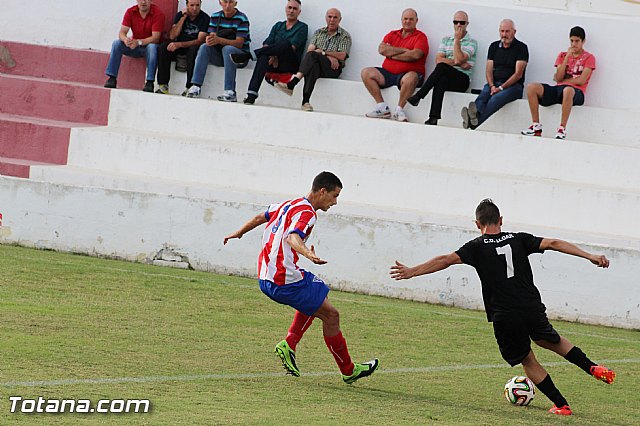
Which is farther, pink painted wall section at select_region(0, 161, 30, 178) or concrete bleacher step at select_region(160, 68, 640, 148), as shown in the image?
concrete bleacher step at select_region(160, 68, 640, 148)

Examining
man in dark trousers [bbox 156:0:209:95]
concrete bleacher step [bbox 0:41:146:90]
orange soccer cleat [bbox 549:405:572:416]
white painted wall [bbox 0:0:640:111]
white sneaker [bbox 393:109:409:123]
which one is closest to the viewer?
orange soccer cleat [bbox 549:405:572:416]

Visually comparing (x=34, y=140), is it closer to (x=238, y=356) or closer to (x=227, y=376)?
(x=238, y=356)

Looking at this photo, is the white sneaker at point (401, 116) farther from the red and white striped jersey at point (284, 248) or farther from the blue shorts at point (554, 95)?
the red and white striped jersey at point (284, 248)

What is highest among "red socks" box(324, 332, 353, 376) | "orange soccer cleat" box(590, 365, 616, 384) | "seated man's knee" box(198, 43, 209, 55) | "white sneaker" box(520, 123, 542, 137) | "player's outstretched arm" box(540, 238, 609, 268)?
"seated man's knee" box(198, 43, 209, 55)

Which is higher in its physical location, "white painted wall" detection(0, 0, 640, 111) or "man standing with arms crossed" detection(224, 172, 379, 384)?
"white painted wall" detection(0, 0, 640, 111)

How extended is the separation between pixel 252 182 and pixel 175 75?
3.51 m

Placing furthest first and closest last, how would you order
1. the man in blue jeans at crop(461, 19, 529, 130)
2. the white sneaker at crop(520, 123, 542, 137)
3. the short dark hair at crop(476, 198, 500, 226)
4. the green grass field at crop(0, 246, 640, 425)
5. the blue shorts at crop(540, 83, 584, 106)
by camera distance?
the man in blue jeans at crop(461, 19, 529, 130) → the blue shorts at crop(540, 83, 584, 106) → the white sneaker at crop(520, 123, 542, 137) → the short dark hair at crop(476, 198, 500, 226) → the green grass field at crop(0, 246, 640, 425)

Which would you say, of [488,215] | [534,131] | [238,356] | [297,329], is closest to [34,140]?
[534,131]

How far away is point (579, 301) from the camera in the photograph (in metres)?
12.7

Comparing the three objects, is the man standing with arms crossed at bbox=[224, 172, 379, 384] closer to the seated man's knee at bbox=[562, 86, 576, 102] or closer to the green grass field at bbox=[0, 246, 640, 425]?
the green grass field at bbox=[0, 246, 640, 425]

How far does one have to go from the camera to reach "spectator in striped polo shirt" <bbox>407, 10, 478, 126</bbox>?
16.4 meters

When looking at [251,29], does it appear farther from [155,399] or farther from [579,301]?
[155,399]

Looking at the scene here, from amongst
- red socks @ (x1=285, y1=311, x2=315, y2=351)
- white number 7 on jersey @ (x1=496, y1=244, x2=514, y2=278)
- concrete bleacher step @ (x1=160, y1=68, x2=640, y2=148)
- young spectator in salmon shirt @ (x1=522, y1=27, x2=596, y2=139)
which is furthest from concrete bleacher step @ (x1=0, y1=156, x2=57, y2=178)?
white number 7 on jersey @ (x1=496, y1=244, x2=514, y2=278)

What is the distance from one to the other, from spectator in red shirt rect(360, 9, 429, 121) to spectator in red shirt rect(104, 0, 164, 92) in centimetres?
351
